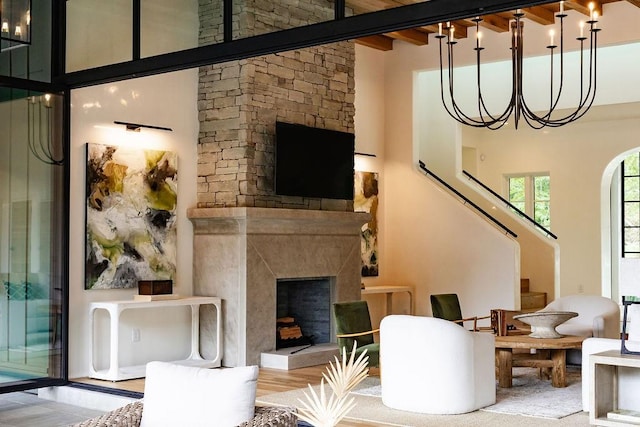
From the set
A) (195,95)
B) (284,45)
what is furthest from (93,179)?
(284,45)

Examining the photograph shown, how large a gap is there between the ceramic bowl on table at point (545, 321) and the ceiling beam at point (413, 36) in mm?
4306

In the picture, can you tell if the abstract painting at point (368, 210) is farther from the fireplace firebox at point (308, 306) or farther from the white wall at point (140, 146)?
the white wall at point (140, 146)

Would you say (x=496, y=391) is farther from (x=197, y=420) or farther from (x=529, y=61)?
(x=529, y=61)

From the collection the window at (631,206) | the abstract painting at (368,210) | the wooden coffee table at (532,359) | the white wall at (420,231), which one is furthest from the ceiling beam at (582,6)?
the window at (631,206)

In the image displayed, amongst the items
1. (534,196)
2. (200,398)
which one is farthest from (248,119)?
(534,196)

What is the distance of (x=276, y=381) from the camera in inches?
321

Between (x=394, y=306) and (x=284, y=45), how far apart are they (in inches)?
250

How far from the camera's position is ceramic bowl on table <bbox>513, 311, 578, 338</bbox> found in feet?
25.3

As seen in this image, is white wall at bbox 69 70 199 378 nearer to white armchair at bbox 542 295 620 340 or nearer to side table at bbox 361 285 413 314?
side table at bbox 361 285 413 314

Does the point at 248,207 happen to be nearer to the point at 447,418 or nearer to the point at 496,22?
the point at 447,418

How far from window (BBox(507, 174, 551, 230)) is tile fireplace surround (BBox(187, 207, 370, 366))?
6.20m

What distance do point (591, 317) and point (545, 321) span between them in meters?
1.34

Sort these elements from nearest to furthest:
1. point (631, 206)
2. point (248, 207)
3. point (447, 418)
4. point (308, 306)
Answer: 1. point (447, 418)
2. point (248, 207)
3. point (308, 306)
4. point (631, 206)

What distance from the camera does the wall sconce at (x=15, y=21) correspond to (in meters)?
7.30
